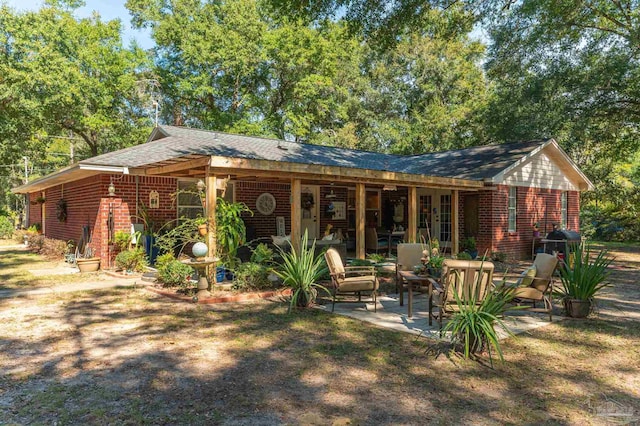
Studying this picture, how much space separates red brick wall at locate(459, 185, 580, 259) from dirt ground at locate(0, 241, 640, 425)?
7.79m

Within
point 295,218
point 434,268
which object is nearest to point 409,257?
point 434,268

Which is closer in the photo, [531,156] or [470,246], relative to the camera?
[470,246]

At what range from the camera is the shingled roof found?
39.4 feet

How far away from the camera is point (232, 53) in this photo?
2602 centimetres

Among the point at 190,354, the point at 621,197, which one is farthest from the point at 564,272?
the point at 621,197

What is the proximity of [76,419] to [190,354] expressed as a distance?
5.37ft

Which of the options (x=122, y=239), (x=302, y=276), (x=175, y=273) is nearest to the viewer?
(x=302, y=276)

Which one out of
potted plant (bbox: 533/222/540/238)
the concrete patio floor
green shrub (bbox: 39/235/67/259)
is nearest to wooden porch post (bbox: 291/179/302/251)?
the concrete patio floor

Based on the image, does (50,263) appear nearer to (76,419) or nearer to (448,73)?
(76,419)

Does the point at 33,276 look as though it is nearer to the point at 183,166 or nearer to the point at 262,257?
the point at 183,166

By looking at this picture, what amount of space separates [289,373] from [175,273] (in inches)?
189

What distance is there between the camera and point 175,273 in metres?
8.42

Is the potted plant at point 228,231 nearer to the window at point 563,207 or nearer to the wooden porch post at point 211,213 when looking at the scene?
the wooden porch post at point 211,213

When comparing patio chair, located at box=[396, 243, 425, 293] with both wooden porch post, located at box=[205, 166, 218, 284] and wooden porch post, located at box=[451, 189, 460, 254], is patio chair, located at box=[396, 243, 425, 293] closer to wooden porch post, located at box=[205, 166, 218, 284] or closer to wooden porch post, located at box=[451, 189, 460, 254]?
wooden porch post, located at box=[205, 166, 218, 284]
